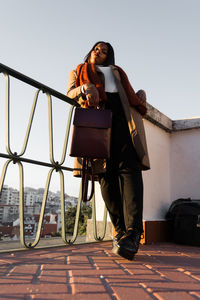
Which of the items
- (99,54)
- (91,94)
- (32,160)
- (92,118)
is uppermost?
(99,54)

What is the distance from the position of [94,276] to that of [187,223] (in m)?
1.73

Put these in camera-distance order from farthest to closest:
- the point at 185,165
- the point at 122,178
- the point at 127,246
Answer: the point at 185,165 → the point at 122,178 → the point at 127,246

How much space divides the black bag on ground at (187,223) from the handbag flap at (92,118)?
1.49m

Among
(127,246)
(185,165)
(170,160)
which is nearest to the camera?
(127,246)

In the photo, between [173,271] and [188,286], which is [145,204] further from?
[188,286]

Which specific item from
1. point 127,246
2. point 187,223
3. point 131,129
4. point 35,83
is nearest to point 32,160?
point 35,83

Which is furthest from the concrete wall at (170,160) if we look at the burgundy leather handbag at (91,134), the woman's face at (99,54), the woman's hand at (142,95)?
the burgundy leather handbag at (91,134)

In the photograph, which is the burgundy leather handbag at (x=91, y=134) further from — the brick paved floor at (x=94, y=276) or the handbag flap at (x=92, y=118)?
the brick paved floor at (x=94, y=276)

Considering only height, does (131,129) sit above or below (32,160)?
above

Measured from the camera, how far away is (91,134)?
1723 millimetres

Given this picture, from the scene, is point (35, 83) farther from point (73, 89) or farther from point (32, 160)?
point (32, 160)

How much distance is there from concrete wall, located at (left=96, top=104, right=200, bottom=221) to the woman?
102cm

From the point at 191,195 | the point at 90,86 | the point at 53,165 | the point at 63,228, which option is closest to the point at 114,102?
the point at 90,86

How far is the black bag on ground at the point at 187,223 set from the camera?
2.59 m
